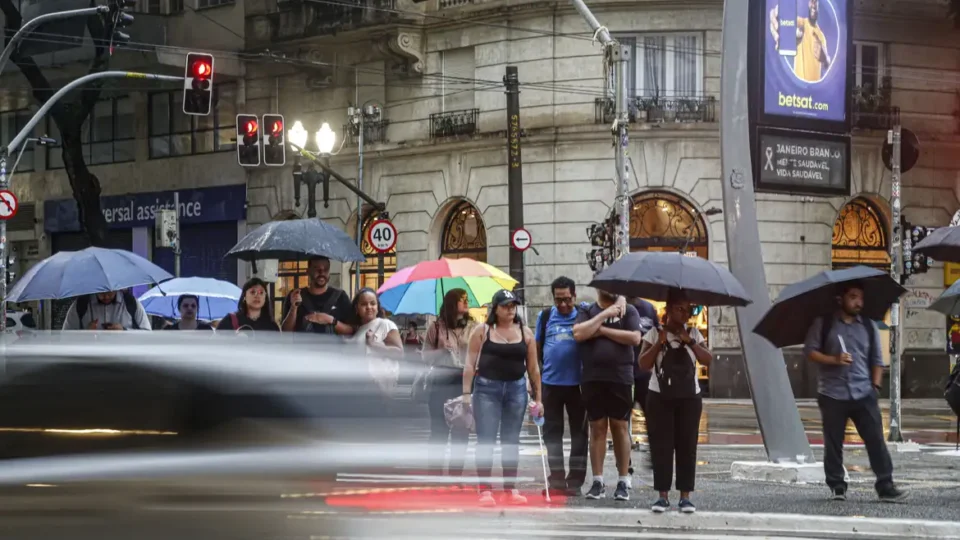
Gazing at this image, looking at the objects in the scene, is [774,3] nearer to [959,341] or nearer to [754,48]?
[754,48]

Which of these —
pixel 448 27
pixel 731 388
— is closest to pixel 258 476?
pixel 731 388

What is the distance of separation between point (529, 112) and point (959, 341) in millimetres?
15110

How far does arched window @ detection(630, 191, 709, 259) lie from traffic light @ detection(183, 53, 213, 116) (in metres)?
11.2

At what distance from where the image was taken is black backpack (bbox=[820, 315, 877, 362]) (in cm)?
1230

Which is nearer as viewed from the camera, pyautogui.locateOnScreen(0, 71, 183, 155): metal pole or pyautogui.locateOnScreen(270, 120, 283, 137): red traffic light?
pyautogui.locateOnScreen(0, 71, 183, 155): metal pole

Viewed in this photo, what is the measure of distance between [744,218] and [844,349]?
99.2 inches

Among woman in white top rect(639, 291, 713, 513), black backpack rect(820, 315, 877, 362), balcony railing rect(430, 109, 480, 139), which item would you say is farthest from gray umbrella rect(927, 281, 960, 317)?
balcony railing rect(430, 109, 480, 139)

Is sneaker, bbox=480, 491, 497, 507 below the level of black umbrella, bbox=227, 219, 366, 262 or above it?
below

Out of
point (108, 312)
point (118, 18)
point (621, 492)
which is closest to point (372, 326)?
point (621, 492)

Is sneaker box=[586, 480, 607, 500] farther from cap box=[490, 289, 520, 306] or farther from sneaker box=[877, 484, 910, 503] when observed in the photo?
sneaker box=[877, 484, 910, 503]

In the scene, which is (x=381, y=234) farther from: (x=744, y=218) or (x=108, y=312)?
(x=744, y=218)

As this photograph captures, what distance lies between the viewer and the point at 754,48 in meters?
14.6

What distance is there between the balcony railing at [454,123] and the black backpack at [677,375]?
25474 millimetres

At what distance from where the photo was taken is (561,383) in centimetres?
1265
